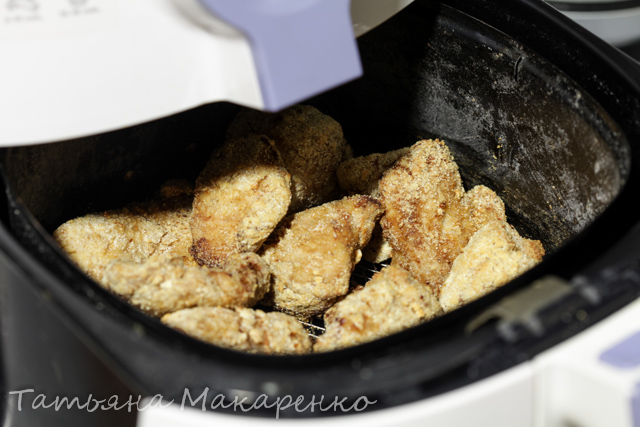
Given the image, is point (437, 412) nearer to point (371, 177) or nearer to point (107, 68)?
point (107, 68)

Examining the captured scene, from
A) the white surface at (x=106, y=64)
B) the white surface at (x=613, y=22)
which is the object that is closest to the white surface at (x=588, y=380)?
the white surface at (x=106, y=64)

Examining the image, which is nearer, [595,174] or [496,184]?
[595,174]

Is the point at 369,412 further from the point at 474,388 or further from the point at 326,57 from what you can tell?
the point at 326,57

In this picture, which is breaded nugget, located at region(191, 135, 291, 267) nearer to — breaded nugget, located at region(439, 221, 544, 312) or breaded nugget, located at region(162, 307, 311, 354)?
breaded nugget, located at region(162, 307, 311, 354)

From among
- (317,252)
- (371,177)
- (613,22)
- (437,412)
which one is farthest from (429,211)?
(613,22)

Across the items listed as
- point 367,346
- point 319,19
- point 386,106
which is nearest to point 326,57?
point 319,19

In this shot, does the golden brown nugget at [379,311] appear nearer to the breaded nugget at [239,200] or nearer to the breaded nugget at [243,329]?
the breaded nugget at [243,329]

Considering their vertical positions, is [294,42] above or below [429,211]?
above
